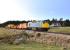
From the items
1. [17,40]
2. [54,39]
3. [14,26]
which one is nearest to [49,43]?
[54,39]

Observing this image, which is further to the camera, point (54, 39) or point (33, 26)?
point (33, 26)

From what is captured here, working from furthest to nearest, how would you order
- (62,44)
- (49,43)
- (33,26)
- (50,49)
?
(33,26), (49,43), (62,44), (50,49)

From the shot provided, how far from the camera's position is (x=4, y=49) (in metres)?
17.5

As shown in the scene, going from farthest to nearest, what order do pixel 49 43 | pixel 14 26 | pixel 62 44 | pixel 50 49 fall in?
1. pixel 14 26
2. pixel 49 43
3. pixel 62 44
4. pixel 50 49

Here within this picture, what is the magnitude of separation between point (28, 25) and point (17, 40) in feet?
90.0

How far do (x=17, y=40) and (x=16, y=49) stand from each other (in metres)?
4.75

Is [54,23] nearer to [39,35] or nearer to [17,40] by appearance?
[39,35]

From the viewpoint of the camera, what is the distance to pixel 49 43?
22.0 m

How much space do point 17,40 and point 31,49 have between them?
495cm

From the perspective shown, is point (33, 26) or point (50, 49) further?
point (33, 26)

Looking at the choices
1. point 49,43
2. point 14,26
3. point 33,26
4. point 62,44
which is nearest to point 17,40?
point 49,43

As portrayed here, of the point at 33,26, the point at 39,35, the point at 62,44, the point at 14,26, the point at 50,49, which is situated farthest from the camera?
the point at 14,26

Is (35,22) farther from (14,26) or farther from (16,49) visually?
(16,49)

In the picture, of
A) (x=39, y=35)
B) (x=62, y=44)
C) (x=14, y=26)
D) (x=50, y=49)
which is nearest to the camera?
(x=50, y=49)
